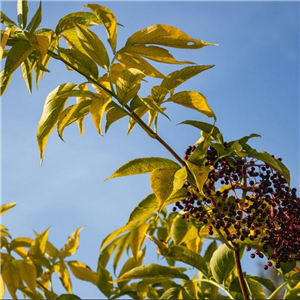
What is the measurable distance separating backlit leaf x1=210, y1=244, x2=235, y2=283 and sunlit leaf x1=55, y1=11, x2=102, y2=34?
0.72 metres

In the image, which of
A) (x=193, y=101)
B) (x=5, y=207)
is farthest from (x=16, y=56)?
(x=5, y=207)

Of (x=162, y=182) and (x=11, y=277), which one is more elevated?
(x=162, y=182)

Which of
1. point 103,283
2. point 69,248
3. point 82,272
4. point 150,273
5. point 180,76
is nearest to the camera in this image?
point 180,76

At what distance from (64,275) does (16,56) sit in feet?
4.30

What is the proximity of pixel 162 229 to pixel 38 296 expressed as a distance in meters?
0.56

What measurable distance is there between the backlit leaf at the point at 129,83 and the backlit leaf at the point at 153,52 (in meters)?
0.10

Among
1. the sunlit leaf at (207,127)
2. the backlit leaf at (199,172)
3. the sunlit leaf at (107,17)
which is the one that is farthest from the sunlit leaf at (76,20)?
the backlit leaf at (199,172)

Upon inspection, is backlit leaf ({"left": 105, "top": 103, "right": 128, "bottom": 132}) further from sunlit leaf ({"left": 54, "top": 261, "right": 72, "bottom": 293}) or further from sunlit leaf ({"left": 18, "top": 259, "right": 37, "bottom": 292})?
sunlit leaf ({"left": 54, "top": 261, "right": 72, "bottom": 293})

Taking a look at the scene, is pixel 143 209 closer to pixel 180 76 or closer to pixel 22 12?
pixel 180 76

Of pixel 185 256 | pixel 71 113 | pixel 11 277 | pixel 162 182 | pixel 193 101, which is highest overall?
pixel 193 101

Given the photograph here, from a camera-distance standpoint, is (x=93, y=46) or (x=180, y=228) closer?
(x=93, y=46)

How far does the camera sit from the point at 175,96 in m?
1.29

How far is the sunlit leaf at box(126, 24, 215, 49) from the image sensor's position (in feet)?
4.10

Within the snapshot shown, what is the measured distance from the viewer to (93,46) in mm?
1272
